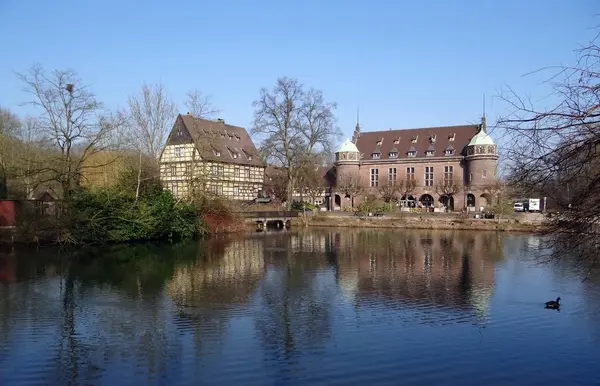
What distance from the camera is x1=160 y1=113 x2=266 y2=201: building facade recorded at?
35750mm

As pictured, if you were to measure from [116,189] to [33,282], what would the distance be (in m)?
12.5

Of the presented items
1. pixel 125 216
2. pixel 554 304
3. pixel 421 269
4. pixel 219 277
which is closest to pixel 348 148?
pixel 125 216

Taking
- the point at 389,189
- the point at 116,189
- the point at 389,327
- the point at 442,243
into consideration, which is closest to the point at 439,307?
the point at 389,327

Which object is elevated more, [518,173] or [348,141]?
[348,141]

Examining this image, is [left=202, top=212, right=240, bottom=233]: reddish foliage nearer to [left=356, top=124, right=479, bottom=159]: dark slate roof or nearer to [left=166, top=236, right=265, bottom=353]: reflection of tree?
[left=166, top=236, right=265, bottom=353]: reflection of tree

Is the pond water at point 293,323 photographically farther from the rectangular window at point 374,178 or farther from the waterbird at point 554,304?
the rectangular window at point 374,178

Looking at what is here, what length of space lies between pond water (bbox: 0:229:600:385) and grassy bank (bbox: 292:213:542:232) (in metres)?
20.3

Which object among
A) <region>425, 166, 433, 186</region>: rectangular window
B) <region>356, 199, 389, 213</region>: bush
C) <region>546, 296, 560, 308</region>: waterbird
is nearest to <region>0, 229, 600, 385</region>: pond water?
<region>546, 296, 560, 308</region>: waterbird

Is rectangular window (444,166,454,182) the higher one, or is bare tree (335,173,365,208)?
rectangular window (444,166,454,182)

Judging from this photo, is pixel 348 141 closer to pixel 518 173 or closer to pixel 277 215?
pixel 277 215

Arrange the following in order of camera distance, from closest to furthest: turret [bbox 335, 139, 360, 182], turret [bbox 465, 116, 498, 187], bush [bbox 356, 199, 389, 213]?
1. bush [bbox 356, 199, 389, 213]
2. turret [bbox 465, 116, 498, 187]
3. turret [bbox 335, 139, 360, 182]

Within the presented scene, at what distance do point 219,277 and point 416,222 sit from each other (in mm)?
29927

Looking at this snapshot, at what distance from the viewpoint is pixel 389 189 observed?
57250 mm

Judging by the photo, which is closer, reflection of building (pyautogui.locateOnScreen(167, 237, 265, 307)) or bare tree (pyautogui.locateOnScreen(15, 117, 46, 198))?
reflection of building (pyautogui.locateOnScreen(167, 237, 265, 307))
